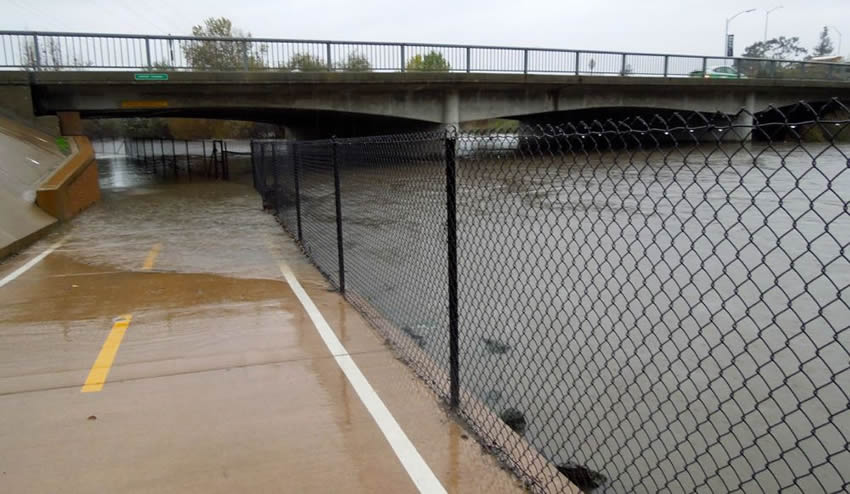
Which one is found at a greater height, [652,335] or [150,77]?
[150,77]

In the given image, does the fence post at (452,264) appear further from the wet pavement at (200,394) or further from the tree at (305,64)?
the tree at (305,64)

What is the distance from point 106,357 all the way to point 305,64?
71.1 ft

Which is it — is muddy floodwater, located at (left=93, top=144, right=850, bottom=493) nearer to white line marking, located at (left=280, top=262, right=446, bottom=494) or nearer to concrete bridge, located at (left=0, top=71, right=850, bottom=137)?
white line marking, located at (left=280, top=262, right=446, bottom=494)

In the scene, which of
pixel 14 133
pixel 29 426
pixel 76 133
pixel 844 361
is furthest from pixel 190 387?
pixel 76 133

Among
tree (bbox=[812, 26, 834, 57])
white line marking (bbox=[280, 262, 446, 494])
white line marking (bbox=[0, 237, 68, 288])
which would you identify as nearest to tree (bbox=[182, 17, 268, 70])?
white line marking (bbox=[0, 237, 68, 288])

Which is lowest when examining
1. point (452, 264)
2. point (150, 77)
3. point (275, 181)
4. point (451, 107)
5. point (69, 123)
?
point (275, 181)

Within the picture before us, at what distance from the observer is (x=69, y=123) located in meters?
20.9

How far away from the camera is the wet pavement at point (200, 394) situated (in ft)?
11.1

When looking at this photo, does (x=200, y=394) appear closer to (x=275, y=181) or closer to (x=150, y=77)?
(x=275, y=181)

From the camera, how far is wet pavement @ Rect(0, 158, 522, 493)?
133 inches

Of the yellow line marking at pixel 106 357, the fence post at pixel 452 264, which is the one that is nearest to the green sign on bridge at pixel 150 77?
the yellow line marking at pixel 106 357

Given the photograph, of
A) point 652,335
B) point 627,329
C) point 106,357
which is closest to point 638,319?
point 627,329

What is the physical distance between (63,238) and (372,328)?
26.7 feet

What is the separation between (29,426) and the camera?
3.94 meters
